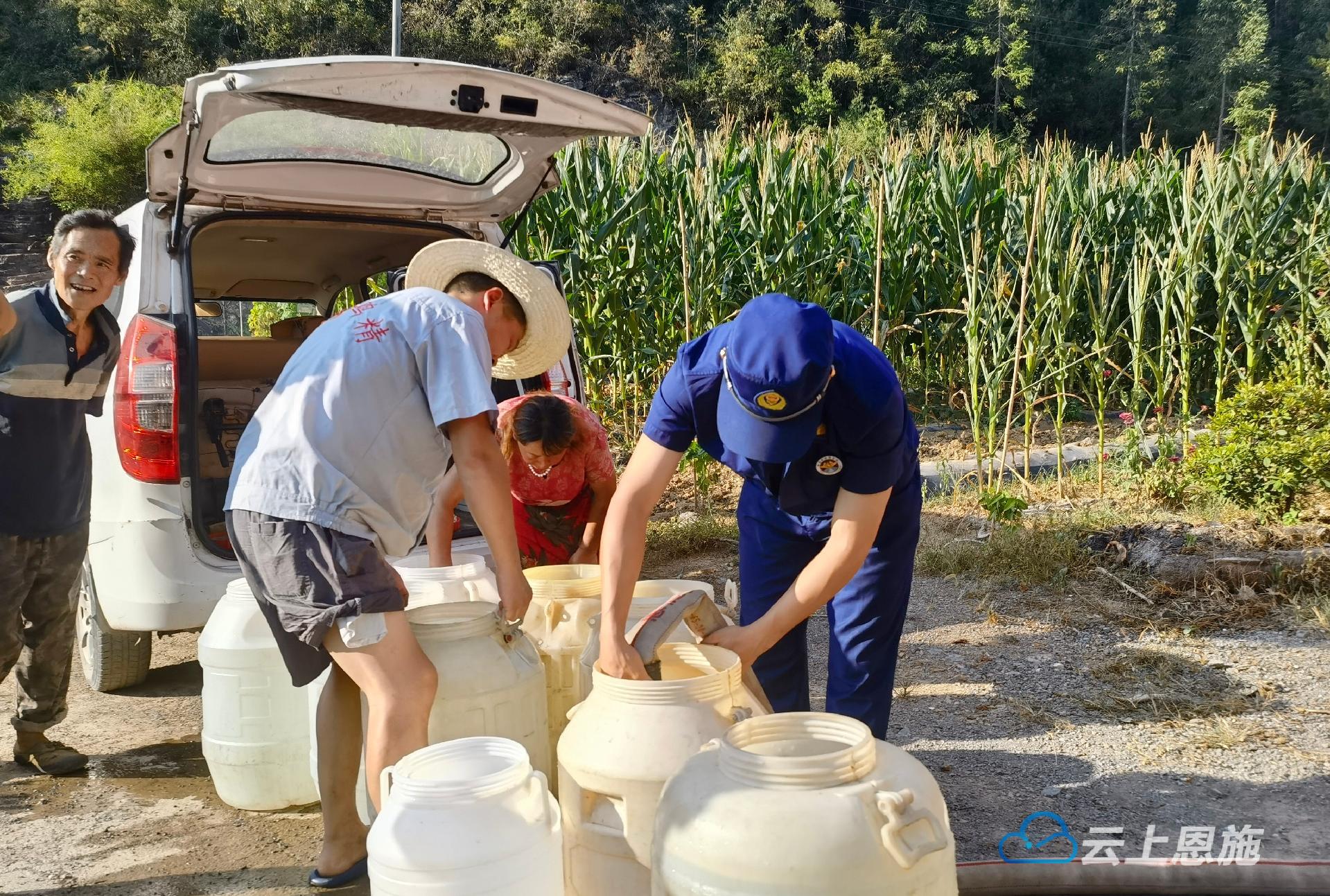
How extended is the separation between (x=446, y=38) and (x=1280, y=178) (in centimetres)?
4133

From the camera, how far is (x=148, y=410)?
3.34 meters

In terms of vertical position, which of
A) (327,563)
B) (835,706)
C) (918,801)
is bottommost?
(835,706)

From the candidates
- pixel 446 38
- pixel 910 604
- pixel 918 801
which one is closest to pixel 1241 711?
pixel 910 604

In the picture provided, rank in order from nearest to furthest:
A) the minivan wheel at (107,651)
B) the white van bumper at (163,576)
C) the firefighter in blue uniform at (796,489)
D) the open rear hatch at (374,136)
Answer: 1. the firefighter in blue uniform at (796,489)
2. the open rear hatch at (374,136)
3. the white van bumper at (163,576)
4. the minivan wheel at (107,651)

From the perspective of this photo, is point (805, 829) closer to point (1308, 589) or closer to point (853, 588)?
point (853, 588)

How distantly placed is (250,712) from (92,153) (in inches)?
1444

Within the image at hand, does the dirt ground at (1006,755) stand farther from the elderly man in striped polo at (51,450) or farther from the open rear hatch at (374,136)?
the open rear hatch at (374,136)

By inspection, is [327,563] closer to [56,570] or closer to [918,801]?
[918,801]

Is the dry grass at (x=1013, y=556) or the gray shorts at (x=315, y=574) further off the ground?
the gray shorts at (x=315, y=574)

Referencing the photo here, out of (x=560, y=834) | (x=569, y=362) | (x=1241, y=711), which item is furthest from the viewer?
(x=569, y=362)

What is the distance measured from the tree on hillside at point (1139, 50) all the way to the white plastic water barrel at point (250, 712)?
165 ft

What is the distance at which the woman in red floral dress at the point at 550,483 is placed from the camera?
3.51m

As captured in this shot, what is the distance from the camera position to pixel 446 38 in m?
44.1

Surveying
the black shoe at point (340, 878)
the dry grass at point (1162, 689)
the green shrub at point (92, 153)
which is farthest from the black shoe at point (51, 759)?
the green shrub at point (92, 153)
